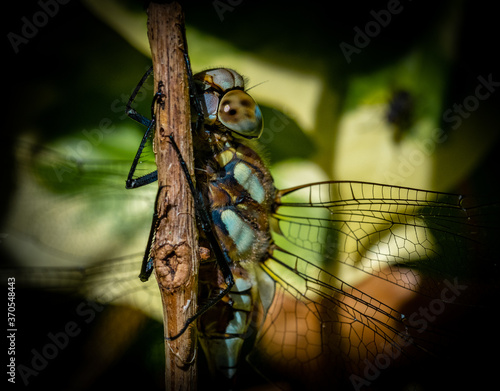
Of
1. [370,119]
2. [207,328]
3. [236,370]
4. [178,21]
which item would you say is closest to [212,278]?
[207,328]

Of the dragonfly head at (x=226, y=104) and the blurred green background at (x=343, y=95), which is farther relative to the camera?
the blurred green background at (x=343, y=95)

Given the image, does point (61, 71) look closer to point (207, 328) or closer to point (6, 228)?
point (6, 228)
